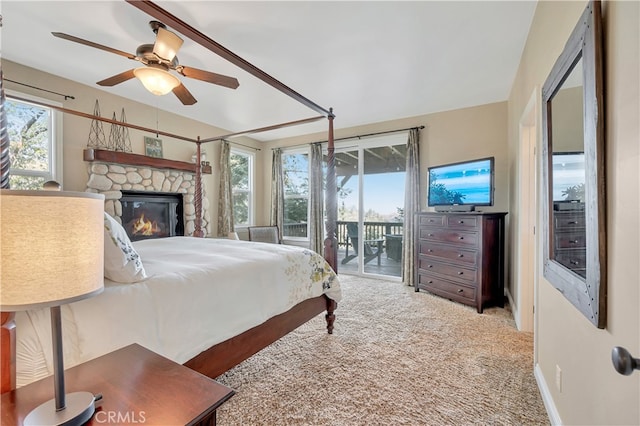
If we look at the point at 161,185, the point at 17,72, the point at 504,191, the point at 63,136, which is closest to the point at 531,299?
the point at 504,191

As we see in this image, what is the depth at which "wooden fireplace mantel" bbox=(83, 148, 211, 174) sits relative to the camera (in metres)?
3.32

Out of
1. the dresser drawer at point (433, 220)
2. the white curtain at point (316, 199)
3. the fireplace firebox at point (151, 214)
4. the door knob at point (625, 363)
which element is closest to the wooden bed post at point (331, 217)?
the dresser drawer at point (433, 220)

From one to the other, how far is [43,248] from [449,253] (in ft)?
12.0

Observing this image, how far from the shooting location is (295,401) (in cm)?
169

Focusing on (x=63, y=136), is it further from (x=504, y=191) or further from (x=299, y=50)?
(x=504, y=191)

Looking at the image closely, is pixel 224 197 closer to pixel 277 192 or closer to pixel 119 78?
pixel 277 192

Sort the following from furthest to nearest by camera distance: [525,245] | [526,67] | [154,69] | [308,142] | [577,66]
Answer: [308,142] < [525,245] < [526,67] < [154,69] < [577,66]

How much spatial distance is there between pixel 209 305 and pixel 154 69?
1795 millimetres

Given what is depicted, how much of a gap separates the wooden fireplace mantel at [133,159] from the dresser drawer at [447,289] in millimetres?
3852

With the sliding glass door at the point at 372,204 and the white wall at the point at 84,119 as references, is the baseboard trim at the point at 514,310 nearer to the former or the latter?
the sliding glass door at the point at 372,204

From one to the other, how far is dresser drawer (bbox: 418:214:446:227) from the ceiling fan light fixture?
10.5 ft

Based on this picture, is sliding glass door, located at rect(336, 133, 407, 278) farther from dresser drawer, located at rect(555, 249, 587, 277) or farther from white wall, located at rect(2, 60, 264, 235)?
dresser drawer, located at rect(555, 249, 587, 277)

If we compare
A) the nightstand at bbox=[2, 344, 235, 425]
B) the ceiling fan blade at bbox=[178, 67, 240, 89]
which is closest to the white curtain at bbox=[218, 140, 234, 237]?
the ceiling fan blade at bbox=[178, 67, 240, 89]

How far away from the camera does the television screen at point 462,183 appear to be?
11.0 feet
